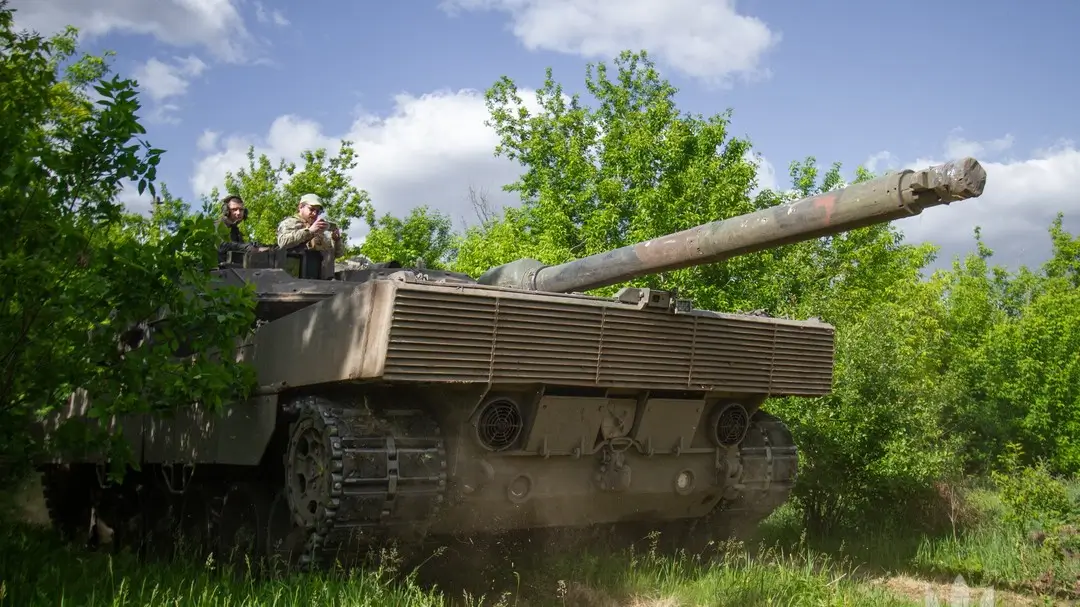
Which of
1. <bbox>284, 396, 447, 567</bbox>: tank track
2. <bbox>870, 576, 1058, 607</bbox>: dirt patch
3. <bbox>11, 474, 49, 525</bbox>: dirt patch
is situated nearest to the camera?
<bbox>284, 396, 447, 567</bbox>: tank track

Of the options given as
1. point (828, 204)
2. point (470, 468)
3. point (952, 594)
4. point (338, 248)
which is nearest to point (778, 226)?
point (828, 204)

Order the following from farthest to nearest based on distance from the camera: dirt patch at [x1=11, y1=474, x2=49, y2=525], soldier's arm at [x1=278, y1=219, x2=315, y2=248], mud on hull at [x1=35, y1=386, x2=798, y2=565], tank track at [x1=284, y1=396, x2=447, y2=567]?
1. dirt patch at [x1=11, y1=474, x2=49, y2=525]
2. soldier's arm at [x1=278, y1=219, x2=315, y2=248]
3. mud on hull at [x1=35, y1=386, x2=798, y2=565]
4. tank track at [x1=284, y1=396, x2=447, y2=567]

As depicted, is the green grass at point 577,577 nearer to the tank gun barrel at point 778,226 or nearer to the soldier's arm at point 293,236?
the tank gun barrel at point 778,226

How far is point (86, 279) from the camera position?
5.82 m

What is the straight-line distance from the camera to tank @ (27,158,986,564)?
21.5 ft

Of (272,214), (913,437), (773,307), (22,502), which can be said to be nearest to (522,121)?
(272,214)

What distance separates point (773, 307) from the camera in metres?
19.2

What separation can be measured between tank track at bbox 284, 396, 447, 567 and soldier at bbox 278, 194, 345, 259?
222 cm

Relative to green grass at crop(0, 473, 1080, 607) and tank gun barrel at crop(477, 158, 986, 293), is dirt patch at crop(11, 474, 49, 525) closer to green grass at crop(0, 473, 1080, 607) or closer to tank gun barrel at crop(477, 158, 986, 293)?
green grass at crop(0, 473, 1080, 607)

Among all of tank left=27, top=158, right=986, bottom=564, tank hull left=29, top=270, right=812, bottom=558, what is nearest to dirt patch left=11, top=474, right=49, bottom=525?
tank left=27, top=158, right=986, bottom=564

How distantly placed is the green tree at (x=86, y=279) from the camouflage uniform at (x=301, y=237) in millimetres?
2454

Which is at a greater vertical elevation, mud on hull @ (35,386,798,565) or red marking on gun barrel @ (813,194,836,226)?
red marking on gun barrel @ (813,194,836,226)

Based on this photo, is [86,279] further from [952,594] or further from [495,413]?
[952,594]

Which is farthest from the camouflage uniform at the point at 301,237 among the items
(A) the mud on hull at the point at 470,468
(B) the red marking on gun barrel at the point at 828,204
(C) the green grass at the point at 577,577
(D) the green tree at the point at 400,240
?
(D) the green tree at the point at 400,240
